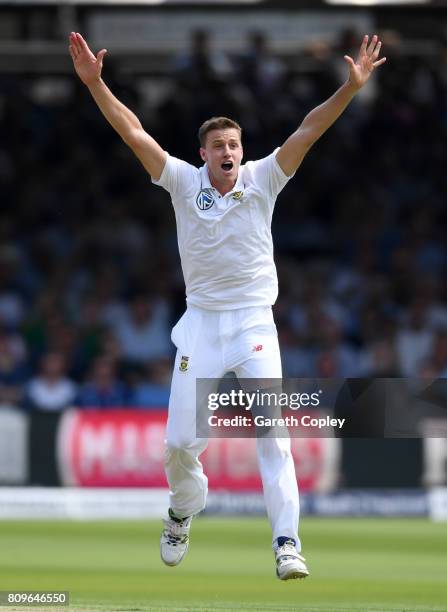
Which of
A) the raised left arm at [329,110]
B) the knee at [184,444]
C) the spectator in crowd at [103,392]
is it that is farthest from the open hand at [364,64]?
the spectator in crowd at [103,392]

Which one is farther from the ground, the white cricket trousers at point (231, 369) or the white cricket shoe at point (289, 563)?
the white cricket trousers at point (231, 369)

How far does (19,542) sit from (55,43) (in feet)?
26.2

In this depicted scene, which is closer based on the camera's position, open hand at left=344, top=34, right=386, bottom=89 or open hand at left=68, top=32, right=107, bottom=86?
open hand at left=344, top=34, right=386, bottom=89

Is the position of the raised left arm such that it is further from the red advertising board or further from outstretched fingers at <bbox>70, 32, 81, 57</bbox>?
the red advertising board

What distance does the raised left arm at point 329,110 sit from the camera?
22.7 feet

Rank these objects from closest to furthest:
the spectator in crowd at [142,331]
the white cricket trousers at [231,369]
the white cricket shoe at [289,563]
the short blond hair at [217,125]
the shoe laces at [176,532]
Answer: the white cricket shoe at [289,563], the white cricket trousers at [231,369], the short blond hair at [217,125], the shoe laces at [176,532], the spectator in crowd at [142,331]

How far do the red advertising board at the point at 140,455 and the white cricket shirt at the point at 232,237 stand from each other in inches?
254

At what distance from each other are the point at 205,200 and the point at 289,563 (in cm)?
180

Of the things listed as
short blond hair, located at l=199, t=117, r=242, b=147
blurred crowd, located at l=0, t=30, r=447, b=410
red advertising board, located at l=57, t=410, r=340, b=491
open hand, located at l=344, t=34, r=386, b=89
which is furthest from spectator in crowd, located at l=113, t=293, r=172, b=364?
open hand, located at l=344, t=34, r=386, b=89

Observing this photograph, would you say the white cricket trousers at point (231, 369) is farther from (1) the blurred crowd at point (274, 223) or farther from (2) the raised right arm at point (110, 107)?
(1) the blurred crowd at point (274, 223)

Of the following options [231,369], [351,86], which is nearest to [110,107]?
[351,86]

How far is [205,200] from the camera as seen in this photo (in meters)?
7.18

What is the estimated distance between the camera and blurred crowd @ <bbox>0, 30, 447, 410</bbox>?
48.3 ft

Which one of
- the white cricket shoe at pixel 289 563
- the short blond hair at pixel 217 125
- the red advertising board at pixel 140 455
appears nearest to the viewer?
the white cricket shoe at pixel 289 563
